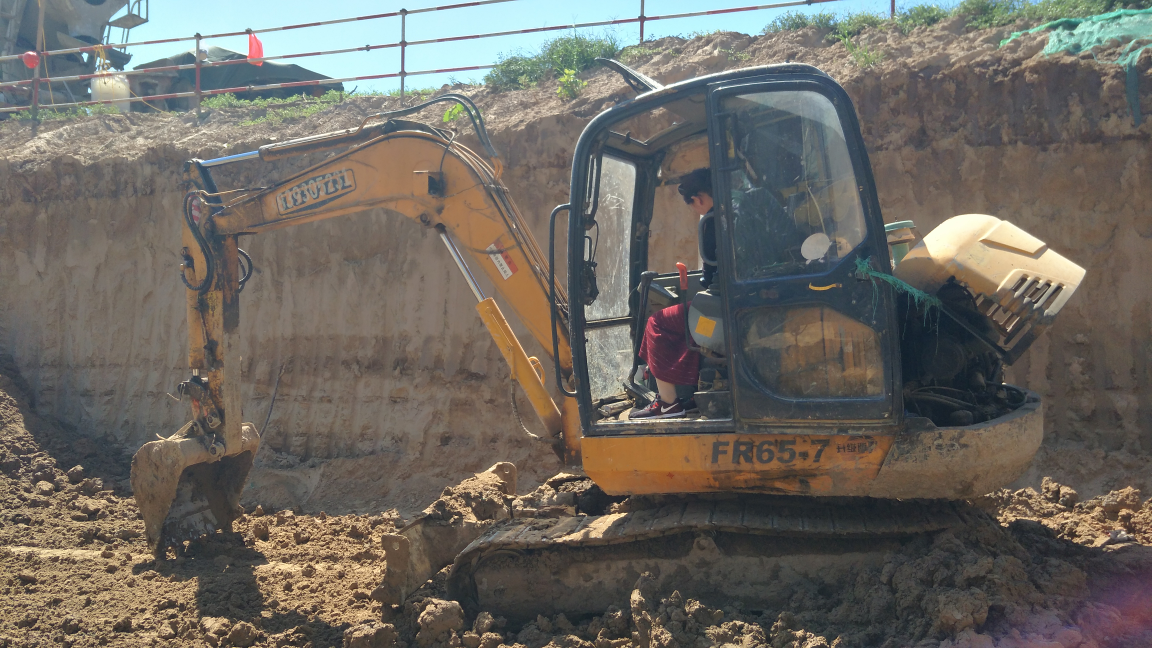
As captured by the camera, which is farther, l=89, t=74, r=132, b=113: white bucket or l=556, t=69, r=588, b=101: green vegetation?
l=89, t=74, r=132, b=113: white bucket

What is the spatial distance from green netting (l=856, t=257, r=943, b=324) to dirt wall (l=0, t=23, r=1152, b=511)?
358 cm

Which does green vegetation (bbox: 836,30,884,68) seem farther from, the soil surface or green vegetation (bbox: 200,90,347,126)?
Answer: green vegetation (bbox: 200,90,347,126)

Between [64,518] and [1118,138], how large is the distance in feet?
30.4

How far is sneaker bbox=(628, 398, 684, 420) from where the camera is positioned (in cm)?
404

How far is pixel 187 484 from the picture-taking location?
5922 millimetres

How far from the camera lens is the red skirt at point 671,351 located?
4082 mm

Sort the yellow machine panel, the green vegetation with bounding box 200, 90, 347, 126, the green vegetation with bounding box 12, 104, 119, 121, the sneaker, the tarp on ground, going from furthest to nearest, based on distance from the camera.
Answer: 1. the tarp on ground
2. the green vegetation with bounding box 12, 104, 119, 121
3. the green vegetation with bounding box 200, 90, 347, 126
4. the sneaker
5. the yellow machine panel

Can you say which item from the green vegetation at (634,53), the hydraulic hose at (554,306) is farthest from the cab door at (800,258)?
the green vegetation at (634,53)

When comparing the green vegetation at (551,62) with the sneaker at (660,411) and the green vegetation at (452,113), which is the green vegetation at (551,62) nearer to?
the green vegetation at (452,113)

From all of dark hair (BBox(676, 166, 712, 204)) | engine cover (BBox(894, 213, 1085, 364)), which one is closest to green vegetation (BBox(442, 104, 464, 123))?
dark hair (BBox(676, 166, 712, 204))

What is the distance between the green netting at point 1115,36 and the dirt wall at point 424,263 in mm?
90

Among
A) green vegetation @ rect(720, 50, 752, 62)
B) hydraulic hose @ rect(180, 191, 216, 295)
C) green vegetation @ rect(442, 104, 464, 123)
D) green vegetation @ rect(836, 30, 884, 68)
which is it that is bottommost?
hydraulic hose @ rect(180, 191, 216, 295)

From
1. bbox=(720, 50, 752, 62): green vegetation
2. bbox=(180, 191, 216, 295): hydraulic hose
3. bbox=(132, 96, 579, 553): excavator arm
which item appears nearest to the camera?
bbox=(132, 96, 579, 553): excavator arm

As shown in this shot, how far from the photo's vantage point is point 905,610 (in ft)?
11.4
